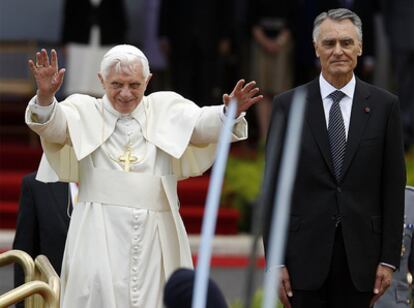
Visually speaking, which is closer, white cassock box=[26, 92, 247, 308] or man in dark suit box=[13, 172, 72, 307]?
white cassock box=[26, 92, 247, 308]

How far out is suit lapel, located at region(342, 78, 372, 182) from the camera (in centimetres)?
607

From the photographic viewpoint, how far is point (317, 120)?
20.1ft

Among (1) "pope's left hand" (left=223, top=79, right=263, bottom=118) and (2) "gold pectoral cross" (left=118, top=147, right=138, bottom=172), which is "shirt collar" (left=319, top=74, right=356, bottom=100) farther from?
(2) "gold pectoral cross" (left=118, top=147, right=138, bottom=172)

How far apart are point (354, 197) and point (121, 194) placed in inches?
36.6

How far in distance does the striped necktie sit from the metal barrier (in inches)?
47.3

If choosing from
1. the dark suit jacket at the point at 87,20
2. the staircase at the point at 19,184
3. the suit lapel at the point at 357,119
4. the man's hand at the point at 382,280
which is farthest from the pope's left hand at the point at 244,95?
the dark suit jacket at the point at 87,20

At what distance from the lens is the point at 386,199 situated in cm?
607

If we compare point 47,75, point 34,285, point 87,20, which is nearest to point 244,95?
point 47,75

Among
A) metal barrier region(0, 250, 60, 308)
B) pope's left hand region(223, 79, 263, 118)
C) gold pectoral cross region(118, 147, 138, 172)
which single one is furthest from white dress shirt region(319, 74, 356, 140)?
metal barrier region(0, 250, 60, 308)

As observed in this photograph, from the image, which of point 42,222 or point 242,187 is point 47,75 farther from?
point 242,187

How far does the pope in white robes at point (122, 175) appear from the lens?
5.97 meters

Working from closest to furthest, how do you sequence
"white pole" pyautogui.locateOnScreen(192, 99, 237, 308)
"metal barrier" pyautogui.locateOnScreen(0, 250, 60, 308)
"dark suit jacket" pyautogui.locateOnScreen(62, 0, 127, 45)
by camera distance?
"white pole" pyautogui.locateOnScreen(192, 99, 237, 308), "metal barrier" pyautogui.locateOnScreen(0, 250, 60, 308), "dark suit jacket" pyautogui.locateOnScreen(62, 0, 127, 45)

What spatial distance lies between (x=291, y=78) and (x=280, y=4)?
850 millimetres

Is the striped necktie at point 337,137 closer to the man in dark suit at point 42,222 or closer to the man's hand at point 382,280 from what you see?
the man's hand at point 382,280
